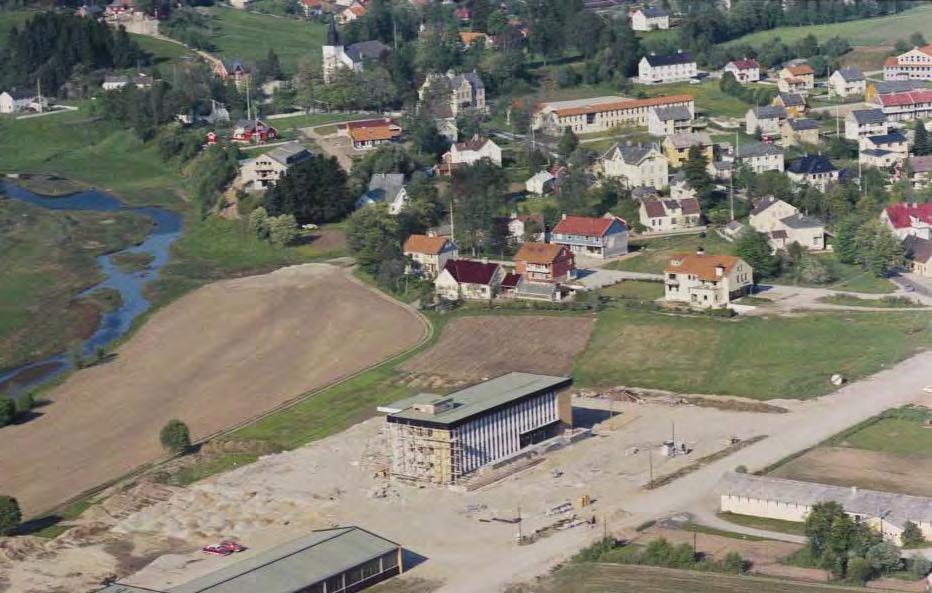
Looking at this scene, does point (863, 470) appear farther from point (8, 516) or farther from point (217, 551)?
point (8, 516)

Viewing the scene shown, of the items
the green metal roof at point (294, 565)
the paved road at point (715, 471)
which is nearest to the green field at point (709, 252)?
the paved road at point (715, 471)

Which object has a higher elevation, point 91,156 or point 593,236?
point 91,156

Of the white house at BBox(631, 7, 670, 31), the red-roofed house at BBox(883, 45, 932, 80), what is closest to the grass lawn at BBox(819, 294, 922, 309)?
the red-roofed house at BBox(883, 45, 932, 80)

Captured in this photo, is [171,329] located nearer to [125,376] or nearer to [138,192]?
[125,376]

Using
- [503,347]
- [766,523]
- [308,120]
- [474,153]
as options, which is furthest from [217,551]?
[308,120]

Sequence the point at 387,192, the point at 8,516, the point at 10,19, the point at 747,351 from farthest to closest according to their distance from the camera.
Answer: the point at 10,19 → the point at 387,192 → the point at 747,351 → the point at 8,516

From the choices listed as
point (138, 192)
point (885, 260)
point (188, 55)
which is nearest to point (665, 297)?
point (885, 260)

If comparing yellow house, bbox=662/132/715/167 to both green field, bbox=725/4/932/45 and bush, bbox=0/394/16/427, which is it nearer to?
green field, bbox=725/4/932/45
